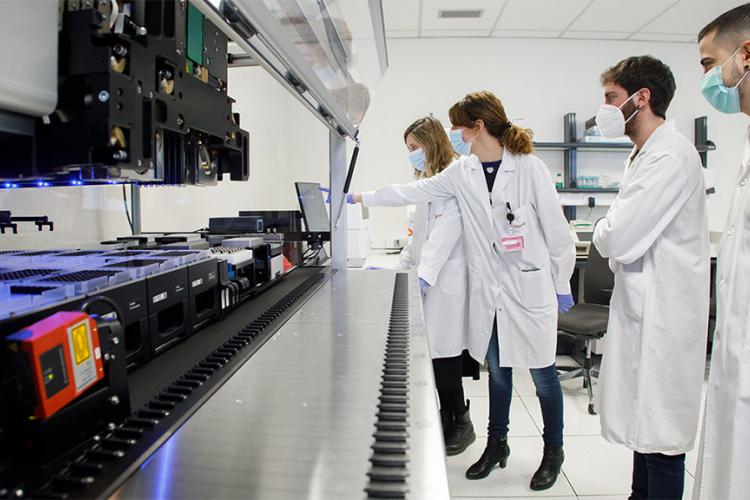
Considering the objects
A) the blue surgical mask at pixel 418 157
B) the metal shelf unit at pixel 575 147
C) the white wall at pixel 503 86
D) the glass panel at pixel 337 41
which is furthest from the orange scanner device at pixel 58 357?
the metal shelf unit at pixel 575 147

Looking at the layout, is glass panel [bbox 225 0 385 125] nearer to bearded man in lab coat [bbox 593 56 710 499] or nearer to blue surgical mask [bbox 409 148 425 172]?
blue surgical mask [bbox 409 148 425 172]

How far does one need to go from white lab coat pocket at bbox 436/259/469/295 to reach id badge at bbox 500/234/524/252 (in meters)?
0.26

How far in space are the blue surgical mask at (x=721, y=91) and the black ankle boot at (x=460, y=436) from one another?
1500 mm

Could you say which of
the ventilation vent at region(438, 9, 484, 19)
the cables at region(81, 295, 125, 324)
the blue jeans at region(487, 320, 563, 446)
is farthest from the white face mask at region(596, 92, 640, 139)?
the ventilation vent at region(438, 9, 484, 19)

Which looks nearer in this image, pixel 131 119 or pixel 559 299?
pixel 131 119

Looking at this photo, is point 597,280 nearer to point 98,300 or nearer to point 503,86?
point 503,86

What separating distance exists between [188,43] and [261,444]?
2.37 feet

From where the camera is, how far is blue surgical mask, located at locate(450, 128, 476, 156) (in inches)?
79.0

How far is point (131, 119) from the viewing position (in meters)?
0.63

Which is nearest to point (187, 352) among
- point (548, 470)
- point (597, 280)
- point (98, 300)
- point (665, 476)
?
point (98, 300)

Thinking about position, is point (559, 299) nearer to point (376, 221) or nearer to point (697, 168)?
point (697, 168)

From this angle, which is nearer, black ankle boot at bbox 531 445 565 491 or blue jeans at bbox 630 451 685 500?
blue jeans at bbox 630 451 685 500

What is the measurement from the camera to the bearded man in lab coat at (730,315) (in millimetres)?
1143

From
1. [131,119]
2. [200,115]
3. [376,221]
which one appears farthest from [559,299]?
[376,221]
